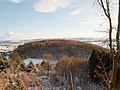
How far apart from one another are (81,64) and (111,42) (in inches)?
2032

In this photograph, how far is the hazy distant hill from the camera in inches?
4948

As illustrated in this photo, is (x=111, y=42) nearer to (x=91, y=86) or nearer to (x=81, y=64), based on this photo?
(x=91, y=86)

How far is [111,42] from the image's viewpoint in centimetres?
888

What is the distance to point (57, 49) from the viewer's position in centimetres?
12900

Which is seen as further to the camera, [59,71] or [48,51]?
[48,51]

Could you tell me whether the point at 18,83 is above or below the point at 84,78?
above

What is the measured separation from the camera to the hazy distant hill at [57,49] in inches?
4948

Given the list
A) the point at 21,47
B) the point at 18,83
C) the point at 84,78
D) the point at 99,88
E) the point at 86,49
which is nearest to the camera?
the point at 18,83

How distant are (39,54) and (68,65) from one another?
7367cm

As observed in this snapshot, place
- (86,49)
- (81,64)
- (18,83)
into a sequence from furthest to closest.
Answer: (86,49), (81,64), (18,83)

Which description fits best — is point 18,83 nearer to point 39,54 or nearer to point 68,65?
point 68,65

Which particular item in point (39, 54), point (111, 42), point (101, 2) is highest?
point (101, 2)

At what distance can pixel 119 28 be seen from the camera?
28.3 feet

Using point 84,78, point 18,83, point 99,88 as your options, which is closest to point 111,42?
point 18,83
